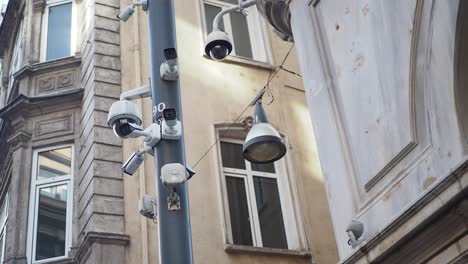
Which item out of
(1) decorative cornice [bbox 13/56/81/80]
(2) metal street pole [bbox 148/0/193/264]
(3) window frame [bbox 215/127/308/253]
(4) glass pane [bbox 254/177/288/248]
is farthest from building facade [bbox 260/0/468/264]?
A: (1) decorative cornice [bbox 13/56/81/80]

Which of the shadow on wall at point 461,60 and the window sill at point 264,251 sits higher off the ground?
the window sill at point 264,251

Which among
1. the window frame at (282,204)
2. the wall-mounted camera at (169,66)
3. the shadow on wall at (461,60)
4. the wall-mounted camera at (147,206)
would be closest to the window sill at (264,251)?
the window frame at (282,204)

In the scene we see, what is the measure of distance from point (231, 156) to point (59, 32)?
536cm

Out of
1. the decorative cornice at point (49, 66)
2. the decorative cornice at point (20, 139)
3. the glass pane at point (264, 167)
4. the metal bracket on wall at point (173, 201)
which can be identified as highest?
the decorative cornice at point (49, 66)

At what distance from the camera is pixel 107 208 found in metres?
11.9

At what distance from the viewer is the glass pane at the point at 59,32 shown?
610 inches

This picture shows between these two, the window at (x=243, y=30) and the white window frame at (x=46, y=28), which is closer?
the window at (x=243, y=30)

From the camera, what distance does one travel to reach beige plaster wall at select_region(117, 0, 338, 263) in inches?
466

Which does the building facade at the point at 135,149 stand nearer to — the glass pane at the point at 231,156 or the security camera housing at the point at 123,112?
the glass pane at the point at 231,156

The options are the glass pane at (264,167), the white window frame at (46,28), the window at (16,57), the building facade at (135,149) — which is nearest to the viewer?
the building facade at (135,149)

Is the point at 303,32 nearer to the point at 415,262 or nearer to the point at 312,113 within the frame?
the point at 312,113

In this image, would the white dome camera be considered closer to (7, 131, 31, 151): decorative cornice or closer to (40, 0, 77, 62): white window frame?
(7, 131, 31, 151): decorative cornice

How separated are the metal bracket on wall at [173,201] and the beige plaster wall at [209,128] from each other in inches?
194

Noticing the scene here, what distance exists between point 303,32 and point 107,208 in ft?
17.6
